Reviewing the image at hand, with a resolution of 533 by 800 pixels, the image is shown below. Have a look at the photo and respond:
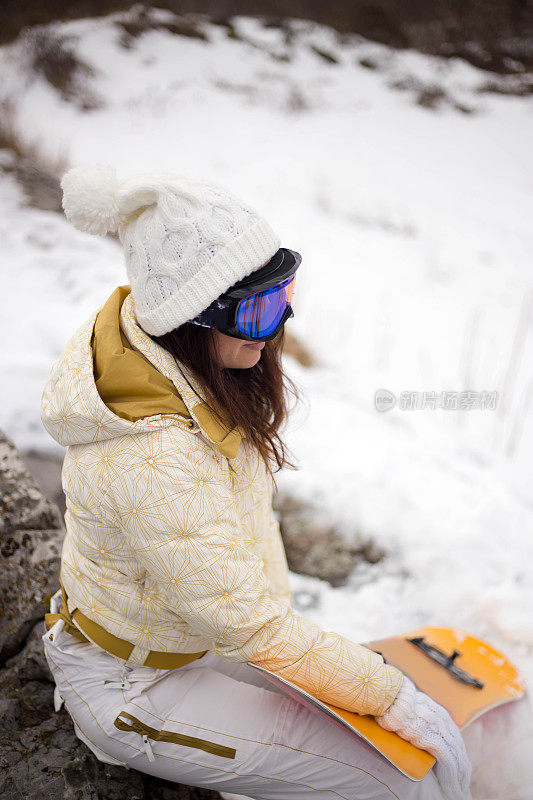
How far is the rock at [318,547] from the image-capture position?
2.03 metres

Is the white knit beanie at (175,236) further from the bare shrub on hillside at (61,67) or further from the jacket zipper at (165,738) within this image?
the bare shrub on hillside at (61,67)

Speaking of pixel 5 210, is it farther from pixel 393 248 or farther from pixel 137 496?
pixel 137 496

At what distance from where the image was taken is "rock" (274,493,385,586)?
203 centimetres

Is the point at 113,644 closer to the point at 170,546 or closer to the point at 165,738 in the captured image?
the point at 165,738

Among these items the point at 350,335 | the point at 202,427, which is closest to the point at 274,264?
the point at 202,427

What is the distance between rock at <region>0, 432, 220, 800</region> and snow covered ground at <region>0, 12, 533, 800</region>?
715 mm

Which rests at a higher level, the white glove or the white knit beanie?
the white knit beanie

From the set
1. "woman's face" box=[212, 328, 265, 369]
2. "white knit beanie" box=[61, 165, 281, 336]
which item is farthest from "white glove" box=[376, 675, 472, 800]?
"white knit beanie" box=[61, 165, 281, 336]

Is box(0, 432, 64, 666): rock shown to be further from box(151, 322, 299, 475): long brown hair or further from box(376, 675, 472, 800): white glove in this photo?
box(376, 675, 472, 800): white glove

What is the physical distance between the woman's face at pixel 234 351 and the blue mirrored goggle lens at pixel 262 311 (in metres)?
0.05

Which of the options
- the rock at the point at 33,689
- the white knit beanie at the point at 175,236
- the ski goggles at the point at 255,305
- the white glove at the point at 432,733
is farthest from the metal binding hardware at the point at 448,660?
the white knit beanie at the point at 175,236

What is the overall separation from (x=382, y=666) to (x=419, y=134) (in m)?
7.38

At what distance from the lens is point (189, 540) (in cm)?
91

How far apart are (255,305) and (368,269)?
169 inches
